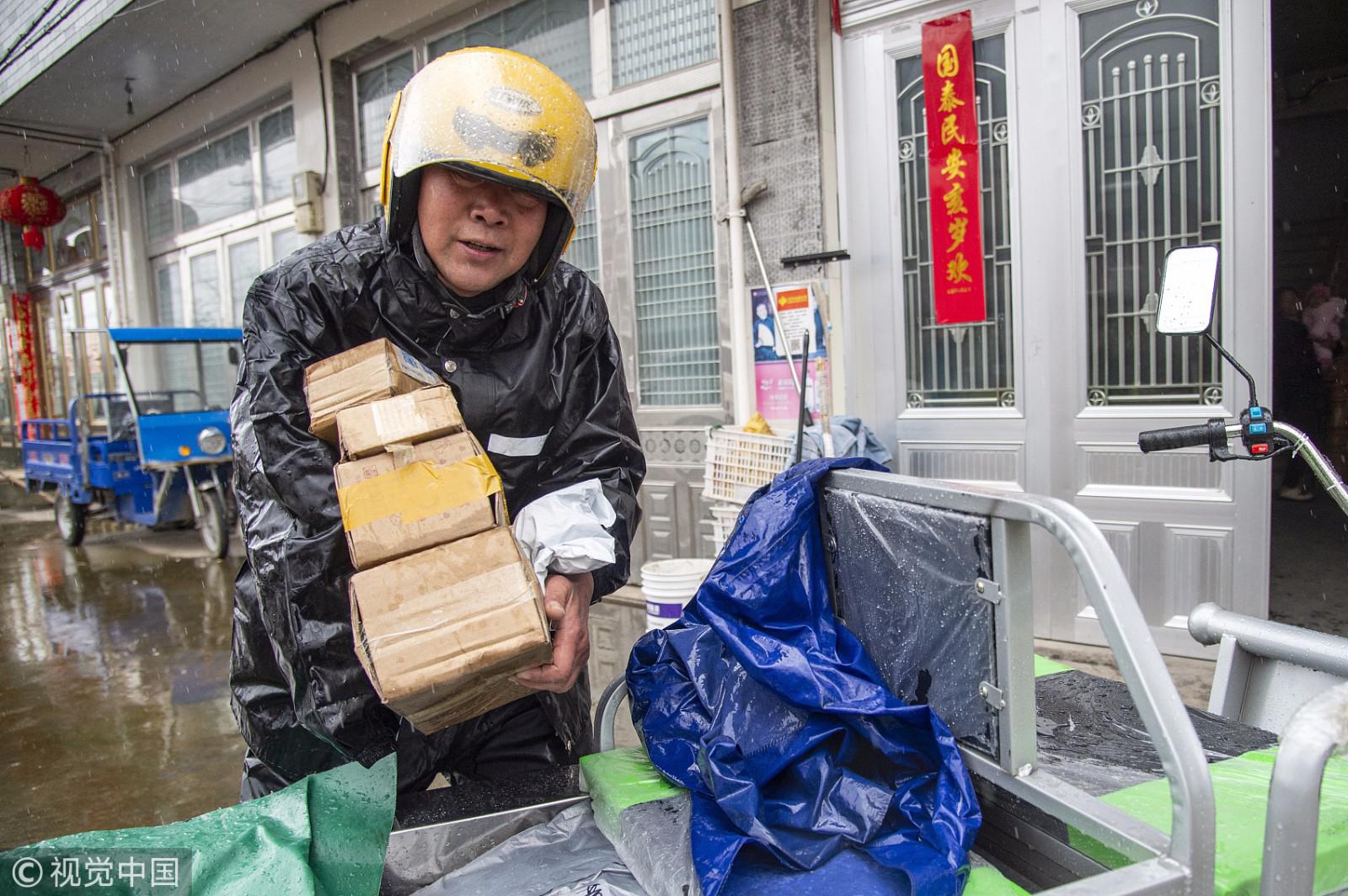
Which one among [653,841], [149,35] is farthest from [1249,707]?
[149,35]

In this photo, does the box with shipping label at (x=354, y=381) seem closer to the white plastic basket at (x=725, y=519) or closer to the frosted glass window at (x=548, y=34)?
the white plastic basket at (x=725, y=519)

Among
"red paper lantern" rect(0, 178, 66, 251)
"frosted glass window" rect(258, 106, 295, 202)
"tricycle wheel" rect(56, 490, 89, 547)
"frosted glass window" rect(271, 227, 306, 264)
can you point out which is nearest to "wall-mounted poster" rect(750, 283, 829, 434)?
"frosted glass window" rect(271, 227, 306, 264)

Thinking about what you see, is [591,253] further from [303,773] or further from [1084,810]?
[1084,810]

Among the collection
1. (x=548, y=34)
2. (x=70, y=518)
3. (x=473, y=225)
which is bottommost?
(x=70, y=518)

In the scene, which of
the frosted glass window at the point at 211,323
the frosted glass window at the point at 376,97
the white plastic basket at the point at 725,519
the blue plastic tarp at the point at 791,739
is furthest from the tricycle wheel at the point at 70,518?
the blue plastic tarp at the point at 791,739

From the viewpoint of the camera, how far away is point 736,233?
482cm

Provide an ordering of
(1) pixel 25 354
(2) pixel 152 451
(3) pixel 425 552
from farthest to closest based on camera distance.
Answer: (1) pixel 25 354
(2) pixel 152 451
(3) pixel 425 552

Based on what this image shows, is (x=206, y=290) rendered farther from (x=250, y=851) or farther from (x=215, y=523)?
(x=250, y=851)

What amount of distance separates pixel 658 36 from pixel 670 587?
3.74 meters

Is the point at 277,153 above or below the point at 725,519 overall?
above

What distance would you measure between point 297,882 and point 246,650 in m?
0.77

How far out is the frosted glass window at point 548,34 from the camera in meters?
5.93

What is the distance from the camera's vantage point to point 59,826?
3.17 meters

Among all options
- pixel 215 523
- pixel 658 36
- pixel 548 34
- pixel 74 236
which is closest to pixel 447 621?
pixel 658 36
